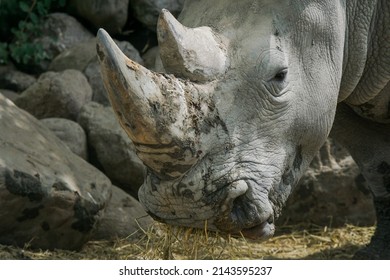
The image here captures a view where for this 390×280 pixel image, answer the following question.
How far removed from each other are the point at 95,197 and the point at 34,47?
109 inches

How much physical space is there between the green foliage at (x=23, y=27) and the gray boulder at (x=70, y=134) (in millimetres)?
1514

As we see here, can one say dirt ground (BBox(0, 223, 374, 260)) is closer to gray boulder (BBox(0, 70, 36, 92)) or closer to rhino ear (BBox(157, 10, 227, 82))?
rhino ear (BBox(157, 10, 227, 82))

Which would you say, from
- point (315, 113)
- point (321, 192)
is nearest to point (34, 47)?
point (321, 192)

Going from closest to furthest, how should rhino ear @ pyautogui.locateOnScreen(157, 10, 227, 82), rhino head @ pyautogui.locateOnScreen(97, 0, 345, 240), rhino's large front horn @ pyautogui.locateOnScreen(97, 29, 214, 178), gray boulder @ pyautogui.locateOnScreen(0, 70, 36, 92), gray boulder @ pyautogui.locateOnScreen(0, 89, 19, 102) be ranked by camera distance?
rhino's large front horn @ pyautogui.locateOnScreen(97, 29, 214, 178) < rhino head @ pyautogui.locateOnScreen(97, 0, 345, 240) < rhino ear @ pyautogui.locateOnScreen(157, 10, 227, 82) < gray boulder @ pyautogui.locateOnScreen(0, 89, 19, 102) < gray boulder @ pyautogui.locateOnScreen(0, 70, 36, 92)

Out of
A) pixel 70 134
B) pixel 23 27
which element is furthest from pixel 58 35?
pixel 70 134

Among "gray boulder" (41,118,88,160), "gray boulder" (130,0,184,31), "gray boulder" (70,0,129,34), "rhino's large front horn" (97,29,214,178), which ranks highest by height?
"rhino's large front horn" (97,29,214,178)

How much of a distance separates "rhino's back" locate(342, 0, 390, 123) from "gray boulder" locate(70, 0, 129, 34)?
12.9 ft

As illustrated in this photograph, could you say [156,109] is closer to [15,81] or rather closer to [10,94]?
[10,94]

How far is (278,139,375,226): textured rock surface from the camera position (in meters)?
7.17

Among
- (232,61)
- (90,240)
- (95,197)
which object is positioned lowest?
(90,240)

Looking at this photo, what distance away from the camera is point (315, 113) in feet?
13.7

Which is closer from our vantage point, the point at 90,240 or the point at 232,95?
the point at 232,95

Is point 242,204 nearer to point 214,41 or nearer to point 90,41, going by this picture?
point 214,41

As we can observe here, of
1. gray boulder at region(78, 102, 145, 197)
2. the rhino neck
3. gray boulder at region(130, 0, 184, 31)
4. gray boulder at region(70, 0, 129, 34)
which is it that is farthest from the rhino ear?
gray boulder at region(70, 0, 129, 34)
